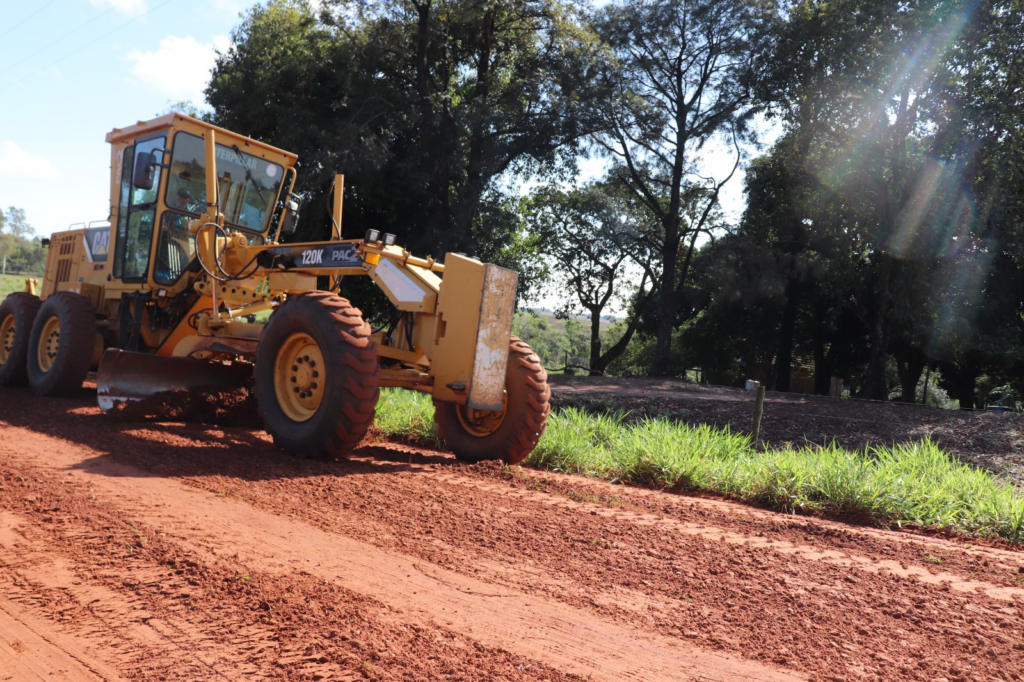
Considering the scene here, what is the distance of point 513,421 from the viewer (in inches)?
266

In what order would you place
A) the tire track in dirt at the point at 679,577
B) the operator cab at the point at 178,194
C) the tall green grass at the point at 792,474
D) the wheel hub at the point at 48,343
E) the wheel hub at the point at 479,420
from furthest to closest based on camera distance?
the wheel hub at the point at 48,343, the operator cab at the point at 178,194, the wheel hub at the point at 479,420, the tall green grass at the point at 792,474, the tire track in dirt at the point at 679,577

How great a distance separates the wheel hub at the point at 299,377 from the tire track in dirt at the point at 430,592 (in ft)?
5.28

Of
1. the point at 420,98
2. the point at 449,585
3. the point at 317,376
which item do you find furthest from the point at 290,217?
the point at 420,98

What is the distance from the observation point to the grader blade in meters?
7.73

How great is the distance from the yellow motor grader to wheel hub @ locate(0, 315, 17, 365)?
2cm

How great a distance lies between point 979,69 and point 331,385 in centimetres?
1810

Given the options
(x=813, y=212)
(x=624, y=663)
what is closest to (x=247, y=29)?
(x=813, y=212)

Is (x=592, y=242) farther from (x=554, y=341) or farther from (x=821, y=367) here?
(x=554, y=341)

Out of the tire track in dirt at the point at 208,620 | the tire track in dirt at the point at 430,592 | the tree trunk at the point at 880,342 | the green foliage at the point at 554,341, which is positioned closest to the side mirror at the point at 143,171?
the tire track in dirt at the point at 430,592

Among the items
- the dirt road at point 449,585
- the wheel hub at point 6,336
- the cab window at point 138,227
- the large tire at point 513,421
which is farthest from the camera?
the wheel hub at point 6,336

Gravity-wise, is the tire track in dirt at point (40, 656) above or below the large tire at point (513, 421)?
below

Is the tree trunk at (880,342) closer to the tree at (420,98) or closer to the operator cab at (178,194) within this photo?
the tree at (420,98)

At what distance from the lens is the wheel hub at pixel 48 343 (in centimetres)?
970

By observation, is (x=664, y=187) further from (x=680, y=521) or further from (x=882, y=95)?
(x=680, y=521)
